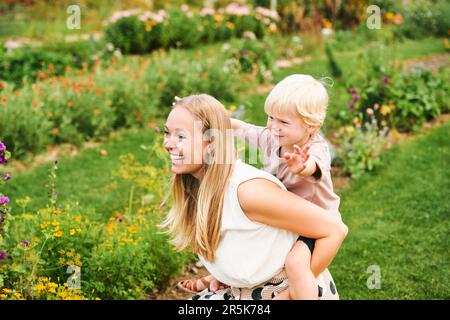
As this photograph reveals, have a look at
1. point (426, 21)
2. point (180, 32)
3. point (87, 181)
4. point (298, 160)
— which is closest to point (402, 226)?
point (87, 181)

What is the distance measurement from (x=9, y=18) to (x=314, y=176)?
13643 mm

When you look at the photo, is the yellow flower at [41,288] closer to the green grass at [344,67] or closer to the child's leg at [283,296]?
the child's leg at [283,296]

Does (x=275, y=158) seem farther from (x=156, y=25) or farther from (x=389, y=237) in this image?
(x=156, y=25)

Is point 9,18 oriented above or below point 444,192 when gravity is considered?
above

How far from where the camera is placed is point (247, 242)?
2092 mm

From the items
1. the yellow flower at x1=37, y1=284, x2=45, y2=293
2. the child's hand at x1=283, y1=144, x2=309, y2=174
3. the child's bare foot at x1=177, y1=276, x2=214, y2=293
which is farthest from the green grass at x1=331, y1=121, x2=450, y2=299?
the child's hand at x1=283, y1=144, x2=309, y2=174

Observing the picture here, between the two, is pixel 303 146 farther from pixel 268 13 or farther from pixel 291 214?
pixel 268 13

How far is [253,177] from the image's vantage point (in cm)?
202

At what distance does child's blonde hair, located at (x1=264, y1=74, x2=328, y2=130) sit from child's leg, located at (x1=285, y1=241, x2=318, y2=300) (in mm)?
425

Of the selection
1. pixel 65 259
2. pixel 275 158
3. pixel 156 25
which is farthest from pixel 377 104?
pixel 156 25

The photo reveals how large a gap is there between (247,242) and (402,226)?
9.53ft

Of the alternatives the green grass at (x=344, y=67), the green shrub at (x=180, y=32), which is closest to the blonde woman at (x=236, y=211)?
the green grass at (x=344, y=67)

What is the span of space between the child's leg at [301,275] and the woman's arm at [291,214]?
0.11ft
